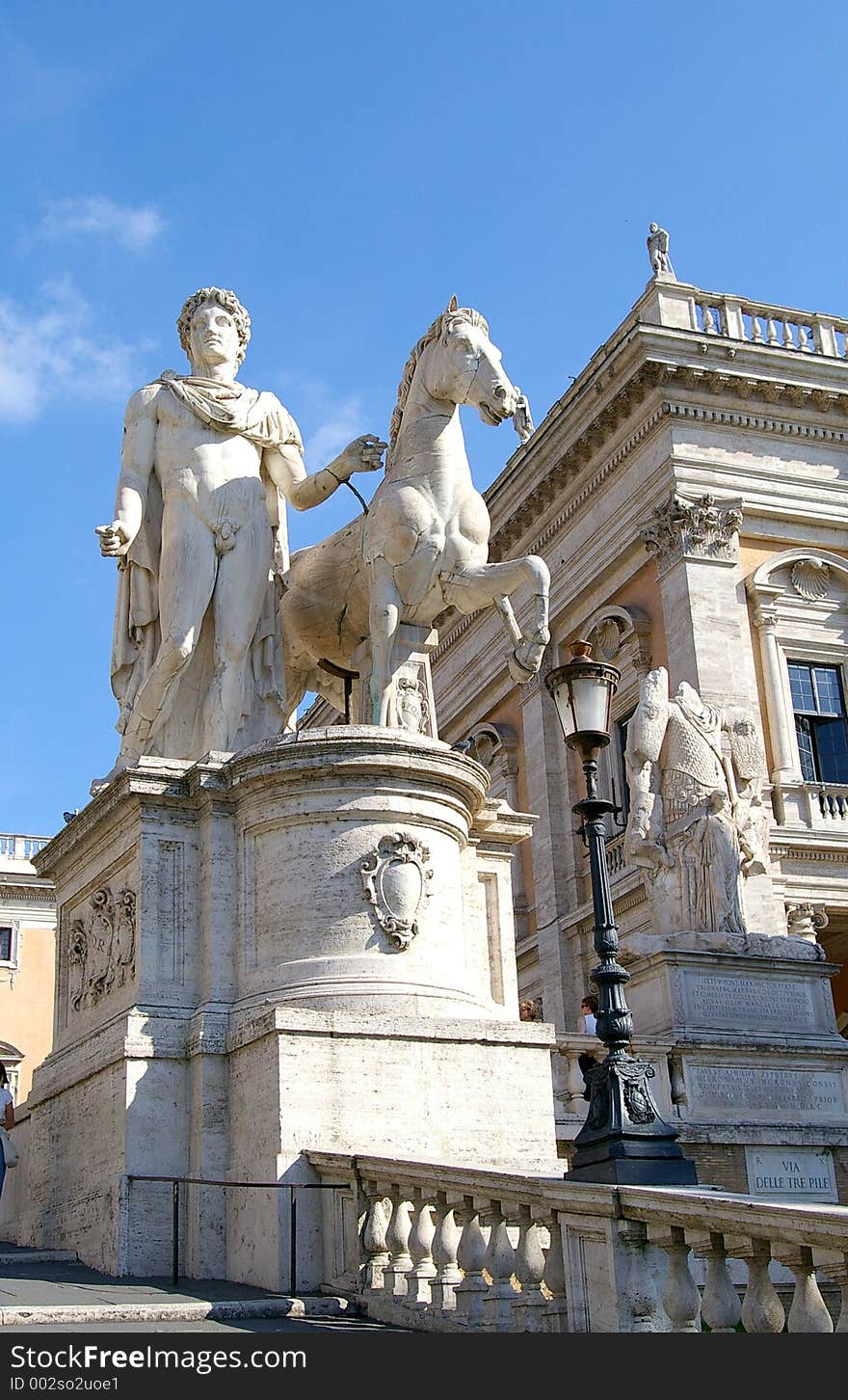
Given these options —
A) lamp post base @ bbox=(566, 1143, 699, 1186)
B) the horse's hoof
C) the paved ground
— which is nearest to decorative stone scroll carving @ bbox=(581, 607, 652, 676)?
the horse's hoof

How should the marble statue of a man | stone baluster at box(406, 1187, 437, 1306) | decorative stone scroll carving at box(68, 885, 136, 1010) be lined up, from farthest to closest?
the marble statue of a man, decorative stone scroll carving at box(68, 885, 136, 1010), stone baluster at box(406, 1187, 437, 1306)

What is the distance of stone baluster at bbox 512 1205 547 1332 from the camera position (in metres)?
6.51

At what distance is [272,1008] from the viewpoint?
8812 mm

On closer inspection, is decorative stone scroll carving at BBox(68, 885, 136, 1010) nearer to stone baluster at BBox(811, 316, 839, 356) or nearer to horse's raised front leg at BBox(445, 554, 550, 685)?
horse's raised front leg at BBox(445, 554, 550, 685)

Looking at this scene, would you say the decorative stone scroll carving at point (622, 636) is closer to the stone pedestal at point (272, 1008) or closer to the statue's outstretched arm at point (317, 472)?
the statue's outstretched arm at point (317, 472)

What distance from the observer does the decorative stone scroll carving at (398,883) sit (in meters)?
9.36

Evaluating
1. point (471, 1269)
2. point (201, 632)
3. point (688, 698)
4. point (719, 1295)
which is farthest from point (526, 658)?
point (688, 698)

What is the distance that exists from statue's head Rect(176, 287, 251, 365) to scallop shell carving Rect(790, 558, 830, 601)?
1754 cm

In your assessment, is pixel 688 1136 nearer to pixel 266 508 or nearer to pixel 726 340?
pixel 266 508

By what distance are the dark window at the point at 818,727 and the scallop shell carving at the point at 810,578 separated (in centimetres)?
139

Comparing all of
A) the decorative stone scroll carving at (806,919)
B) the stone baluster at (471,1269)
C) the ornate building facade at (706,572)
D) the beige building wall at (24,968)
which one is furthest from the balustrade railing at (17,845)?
the stone baluster at (471,1269)

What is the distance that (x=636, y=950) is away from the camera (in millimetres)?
17688

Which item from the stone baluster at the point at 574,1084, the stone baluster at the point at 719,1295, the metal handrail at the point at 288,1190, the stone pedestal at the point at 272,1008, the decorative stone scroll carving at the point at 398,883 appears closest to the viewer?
the stone baluster at the point at 719,1295

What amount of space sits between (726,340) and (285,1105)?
21.1m
